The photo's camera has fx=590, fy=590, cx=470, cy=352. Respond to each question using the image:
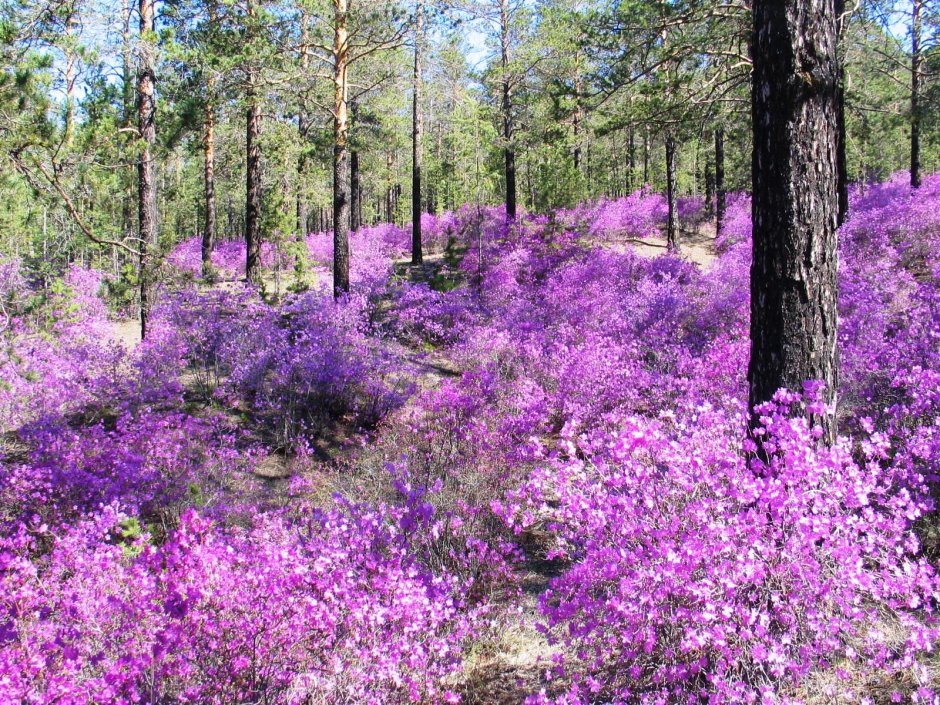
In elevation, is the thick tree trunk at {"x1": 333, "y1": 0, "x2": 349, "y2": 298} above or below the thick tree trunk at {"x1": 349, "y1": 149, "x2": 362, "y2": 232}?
below

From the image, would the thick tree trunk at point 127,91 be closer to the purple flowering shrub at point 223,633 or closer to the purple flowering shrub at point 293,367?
the purple flowering shrub at point 293,367

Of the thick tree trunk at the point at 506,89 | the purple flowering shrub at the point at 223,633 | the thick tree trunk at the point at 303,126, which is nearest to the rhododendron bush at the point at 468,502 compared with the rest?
the purple flowering shrub at the point at 223,633

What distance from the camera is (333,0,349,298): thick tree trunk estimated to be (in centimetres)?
1216

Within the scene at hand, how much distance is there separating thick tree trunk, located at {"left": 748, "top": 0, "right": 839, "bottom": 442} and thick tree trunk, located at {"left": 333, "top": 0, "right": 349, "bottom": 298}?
9.91 meters

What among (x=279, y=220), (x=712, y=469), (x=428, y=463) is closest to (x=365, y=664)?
(x=712, y=469)

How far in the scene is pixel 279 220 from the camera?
1531 centimetres

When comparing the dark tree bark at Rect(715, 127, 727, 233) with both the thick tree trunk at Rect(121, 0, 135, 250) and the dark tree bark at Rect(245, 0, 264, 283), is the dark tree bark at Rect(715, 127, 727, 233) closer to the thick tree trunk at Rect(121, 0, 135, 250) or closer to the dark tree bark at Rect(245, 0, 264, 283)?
the dark tree bark at Rect(245, 0, 264, 283)

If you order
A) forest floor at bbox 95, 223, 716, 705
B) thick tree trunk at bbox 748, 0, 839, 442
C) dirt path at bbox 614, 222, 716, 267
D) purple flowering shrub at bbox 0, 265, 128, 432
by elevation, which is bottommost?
forest floor at bbox 95, 223, 716, 705

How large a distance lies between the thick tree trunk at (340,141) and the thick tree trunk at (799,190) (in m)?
9.91

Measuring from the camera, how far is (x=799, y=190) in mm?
3682

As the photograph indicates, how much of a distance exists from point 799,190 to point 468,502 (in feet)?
12.0

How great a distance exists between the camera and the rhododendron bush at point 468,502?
2656mm

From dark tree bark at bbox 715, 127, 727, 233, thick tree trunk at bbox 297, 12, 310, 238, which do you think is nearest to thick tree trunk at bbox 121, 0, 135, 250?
thick tree trunk at bbox 297, 12, 310, 238

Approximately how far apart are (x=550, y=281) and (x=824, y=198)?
1120 centimetres
